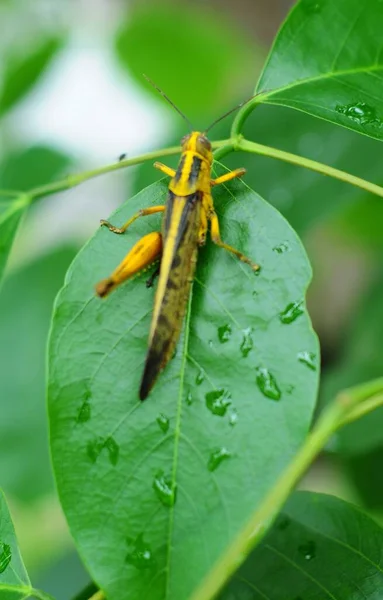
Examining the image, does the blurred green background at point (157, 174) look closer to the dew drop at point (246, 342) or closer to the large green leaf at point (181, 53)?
A: the large green leaf at point (181, 53)

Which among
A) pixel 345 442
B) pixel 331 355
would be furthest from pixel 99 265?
pixel 331 355

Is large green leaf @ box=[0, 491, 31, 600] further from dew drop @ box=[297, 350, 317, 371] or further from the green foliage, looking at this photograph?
the green foliage

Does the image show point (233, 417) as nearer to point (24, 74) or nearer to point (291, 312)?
point (291, 312)

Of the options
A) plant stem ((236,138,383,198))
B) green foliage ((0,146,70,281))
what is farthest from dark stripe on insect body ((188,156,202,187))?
green foliage ((0,146,70,281))

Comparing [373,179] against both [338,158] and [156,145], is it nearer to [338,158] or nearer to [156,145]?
[338,158]

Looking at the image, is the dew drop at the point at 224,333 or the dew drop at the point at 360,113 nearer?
the dew drop at the point at 224,333

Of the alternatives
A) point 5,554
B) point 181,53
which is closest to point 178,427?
point 5,554

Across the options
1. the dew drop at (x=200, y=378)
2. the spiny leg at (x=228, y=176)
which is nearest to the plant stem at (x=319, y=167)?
the spiny leg at (x=228, y=176)
